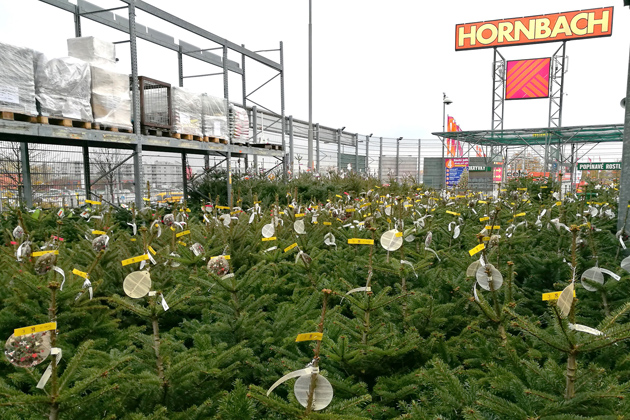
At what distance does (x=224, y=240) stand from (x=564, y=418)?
2578mm

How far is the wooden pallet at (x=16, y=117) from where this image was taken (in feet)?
17.3

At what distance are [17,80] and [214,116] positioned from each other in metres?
4.41

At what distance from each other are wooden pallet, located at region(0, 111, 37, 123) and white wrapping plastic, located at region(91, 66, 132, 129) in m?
0.99

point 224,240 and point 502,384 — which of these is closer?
point 502,384

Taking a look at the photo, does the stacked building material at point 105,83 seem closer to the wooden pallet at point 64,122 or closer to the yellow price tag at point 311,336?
the wooden pallet at point 64,122

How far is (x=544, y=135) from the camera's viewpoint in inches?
584

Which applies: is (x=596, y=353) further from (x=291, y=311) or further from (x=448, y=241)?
(x=448, y=241)

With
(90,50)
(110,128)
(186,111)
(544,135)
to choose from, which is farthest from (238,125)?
(544,135)

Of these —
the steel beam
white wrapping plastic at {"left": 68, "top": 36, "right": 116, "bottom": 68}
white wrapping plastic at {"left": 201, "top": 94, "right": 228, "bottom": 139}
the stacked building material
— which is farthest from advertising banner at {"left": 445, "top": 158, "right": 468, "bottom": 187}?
white wrapping plastic at {"left": 68, "top": 36, "right": 116, "bottom": 68}

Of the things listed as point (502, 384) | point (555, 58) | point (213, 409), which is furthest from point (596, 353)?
point (555, 58)

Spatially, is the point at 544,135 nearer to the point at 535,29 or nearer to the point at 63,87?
Result: the point at 535,29

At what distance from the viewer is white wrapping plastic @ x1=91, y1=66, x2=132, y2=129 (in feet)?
21.4

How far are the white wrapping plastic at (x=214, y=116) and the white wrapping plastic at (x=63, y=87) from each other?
3.05 metres

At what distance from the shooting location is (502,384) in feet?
4.32
